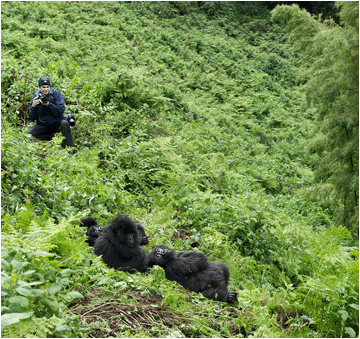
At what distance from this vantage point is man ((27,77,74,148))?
22.2 feet

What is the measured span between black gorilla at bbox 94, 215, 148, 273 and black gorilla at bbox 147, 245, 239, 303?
9.6 inches

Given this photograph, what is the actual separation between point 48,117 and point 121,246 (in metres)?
4.18

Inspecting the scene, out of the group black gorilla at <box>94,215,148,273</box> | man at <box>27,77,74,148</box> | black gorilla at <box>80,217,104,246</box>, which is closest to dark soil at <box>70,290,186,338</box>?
black gorilla at <box>94,215,148,273</box>

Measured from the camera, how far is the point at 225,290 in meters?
3.77

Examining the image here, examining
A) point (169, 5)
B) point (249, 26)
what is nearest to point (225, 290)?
point (169, 5)

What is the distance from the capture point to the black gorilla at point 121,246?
3.69 meters

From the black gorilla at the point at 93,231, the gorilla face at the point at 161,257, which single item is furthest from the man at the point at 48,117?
the gorilla face at the point at 161,257

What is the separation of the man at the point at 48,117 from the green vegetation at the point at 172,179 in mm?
426

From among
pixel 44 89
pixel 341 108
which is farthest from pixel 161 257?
pixel 341 108

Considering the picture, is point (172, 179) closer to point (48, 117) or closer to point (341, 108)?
point (48, 117)

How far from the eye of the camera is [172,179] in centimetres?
643

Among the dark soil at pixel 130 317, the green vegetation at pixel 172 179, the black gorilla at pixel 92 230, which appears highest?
the green vegetation at pixel 172 179

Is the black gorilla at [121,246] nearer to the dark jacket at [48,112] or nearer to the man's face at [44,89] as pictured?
the dark jacket at [48,112]

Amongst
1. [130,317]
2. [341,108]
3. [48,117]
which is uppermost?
[341,108]
